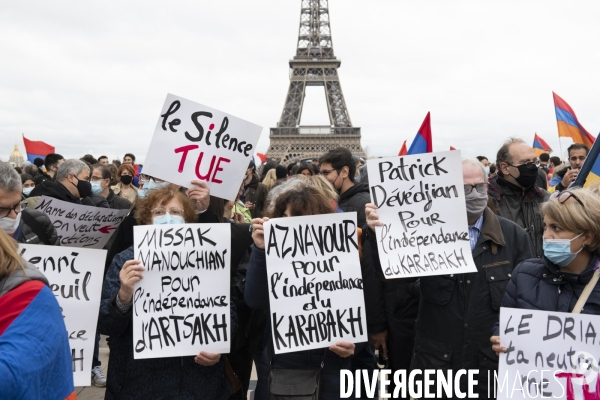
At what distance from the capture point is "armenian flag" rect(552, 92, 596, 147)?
325 inches

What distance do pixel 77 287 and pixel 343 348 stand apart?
1577 mm

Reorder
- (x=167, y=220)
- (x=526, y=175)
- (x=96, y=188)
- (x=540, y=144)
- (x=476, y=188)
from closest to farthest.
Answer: (x=167, y=220) → (x=476, y=188) → (x=526, y=175) → (x=96, y=188) → (x=540, y=144)

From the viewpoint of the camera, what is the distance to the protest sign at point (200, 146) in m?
4.77

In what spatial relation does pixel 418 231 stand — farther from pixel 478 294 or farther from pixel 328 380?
pixel 328 380

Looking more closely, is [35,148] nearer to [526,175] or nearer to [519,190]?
[519,190]

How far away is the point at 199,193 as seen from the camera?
482cm

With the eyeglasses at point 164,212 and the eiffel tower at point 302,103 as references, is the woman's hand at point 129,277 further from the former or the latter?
the eiffel tower at point 302,103

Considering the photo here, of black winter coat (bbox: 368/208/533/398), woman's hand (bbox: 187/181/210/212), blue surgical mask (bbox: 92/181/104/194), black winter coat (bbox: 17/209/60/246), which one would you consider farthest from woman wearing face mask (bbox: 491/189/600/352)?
blue surgical mask (bbox: 92/181/104/194)

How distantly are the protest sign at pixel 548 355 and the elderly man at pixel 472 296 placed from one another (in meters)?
0.59

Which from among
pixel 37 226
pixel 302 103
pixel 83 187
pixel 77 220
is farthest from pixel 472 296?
pixel 302 103

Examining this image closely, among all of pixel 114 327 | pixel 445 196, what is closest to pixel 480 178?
pixel 445 196

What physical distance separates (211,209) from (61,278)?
1.51 metres

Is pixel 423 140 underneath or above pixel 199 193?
above

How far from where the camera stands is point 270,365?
384cm
